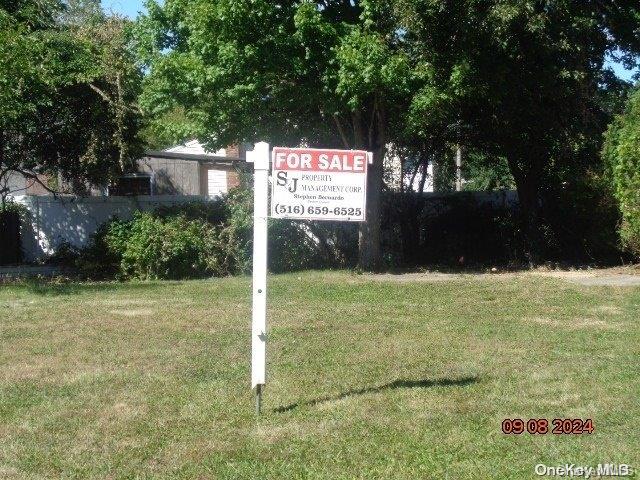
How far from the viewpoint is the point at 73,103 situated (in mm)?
18719

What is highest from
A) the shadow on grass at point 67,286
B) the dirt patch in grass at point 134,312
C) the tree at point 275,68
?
the tree at point 275,68

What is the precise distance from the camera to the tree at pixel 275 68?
14711 millimetres

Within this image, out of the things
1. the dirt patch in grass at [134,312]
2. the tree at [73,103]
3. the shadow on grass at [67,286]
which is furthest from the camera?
the tree at [73,103]

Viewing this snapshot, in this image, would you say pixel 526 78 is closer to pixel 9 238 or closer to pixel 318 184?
pixel 318 184

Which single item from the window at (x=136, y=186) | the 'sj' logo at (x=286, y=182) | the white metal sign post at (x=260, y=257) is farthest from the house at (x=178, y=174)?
the 'sj' logo at (x=286, y=182)

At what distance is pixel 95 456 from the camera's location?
5934 millimetres

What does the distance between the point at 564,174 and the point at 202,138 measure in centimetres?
749

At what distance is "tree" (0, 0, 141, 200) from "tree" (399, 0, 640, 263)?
Answer: 20.8 feet

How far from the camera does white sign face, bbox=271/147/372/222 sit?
6.67m

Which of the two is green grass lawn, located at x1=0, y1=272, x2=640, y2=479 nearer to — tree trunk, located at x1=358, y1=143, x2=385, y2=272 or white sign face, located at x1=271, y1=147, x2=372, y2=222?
white sign face, located at x1=271, y1=147, x2=372, y2=222

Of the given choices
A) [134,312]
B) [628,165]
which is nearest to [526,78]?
[628,165]

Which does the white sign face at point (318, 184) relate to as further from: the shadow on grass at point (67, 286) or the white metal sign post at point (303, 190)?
the shadow on grass at point (67, 286)
